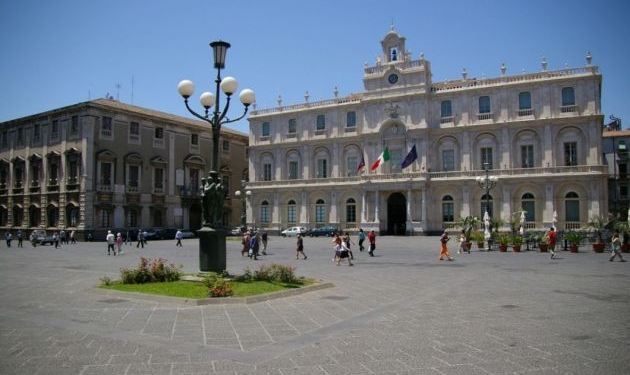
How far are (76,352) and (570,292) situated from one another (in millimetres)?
11306

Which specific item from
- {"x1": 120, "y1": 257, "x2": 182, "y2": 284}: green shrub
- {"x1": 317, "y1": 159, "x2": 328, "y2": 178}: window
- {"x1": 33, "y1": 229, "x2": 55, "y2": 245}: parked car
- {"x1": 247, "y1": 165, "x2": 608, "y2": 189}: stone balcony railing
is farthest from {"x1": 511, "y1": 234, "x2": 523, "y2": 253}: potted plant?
{"x1": 33, "y1": 229, "x2": 55, "y2": 245}: parked car

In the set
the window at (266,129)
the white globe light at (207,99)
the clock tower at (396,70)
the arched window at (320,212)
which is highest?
the clock tower at (396,70)

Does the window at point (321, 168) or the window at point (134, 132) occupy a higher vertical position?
the window at point (134, 132)

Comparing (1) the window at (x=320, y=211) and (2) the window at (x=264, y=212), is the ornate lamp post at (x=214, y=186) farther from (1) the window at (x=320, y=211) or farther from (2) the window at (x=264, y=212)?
(2) the window at (x=264, y=212)

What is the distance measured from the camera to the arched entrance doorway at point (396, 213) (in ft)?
167

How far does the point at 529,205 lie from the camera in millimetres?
44969

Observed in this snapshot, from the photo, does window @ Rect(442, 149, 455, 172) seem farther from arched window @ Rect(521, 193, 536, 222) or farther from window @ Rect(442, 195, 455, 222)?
arched window @ Rect(521, 193, 536, 222)

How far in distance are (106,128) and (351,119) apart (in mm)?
24369

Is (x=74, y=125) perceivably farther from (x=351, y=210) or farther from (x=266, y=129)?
(x=351, y=210)

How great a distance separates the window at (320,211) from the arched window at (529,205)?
1982 cm

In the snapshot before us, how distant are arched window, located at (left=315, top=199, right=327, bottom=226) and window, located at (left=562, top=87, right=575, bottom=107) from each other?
24.8 metres

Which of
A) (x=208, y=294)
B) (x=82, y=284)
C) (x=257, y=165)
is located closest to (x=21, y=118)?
(x=257, y=165)

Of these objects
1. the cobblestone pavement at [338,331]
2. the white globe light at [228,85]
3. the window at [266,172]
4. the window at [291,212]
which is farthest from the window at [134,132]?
the white globe light at [228,85]

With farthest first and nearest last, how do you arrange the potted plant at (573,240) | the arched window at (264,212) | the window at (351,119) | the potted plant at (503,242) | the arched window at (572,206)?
the arched window at (264,212) → the window at (351,119) → the arched window at (572,206) → the potted plant at (503,242) → the potted plant at (573,240)
